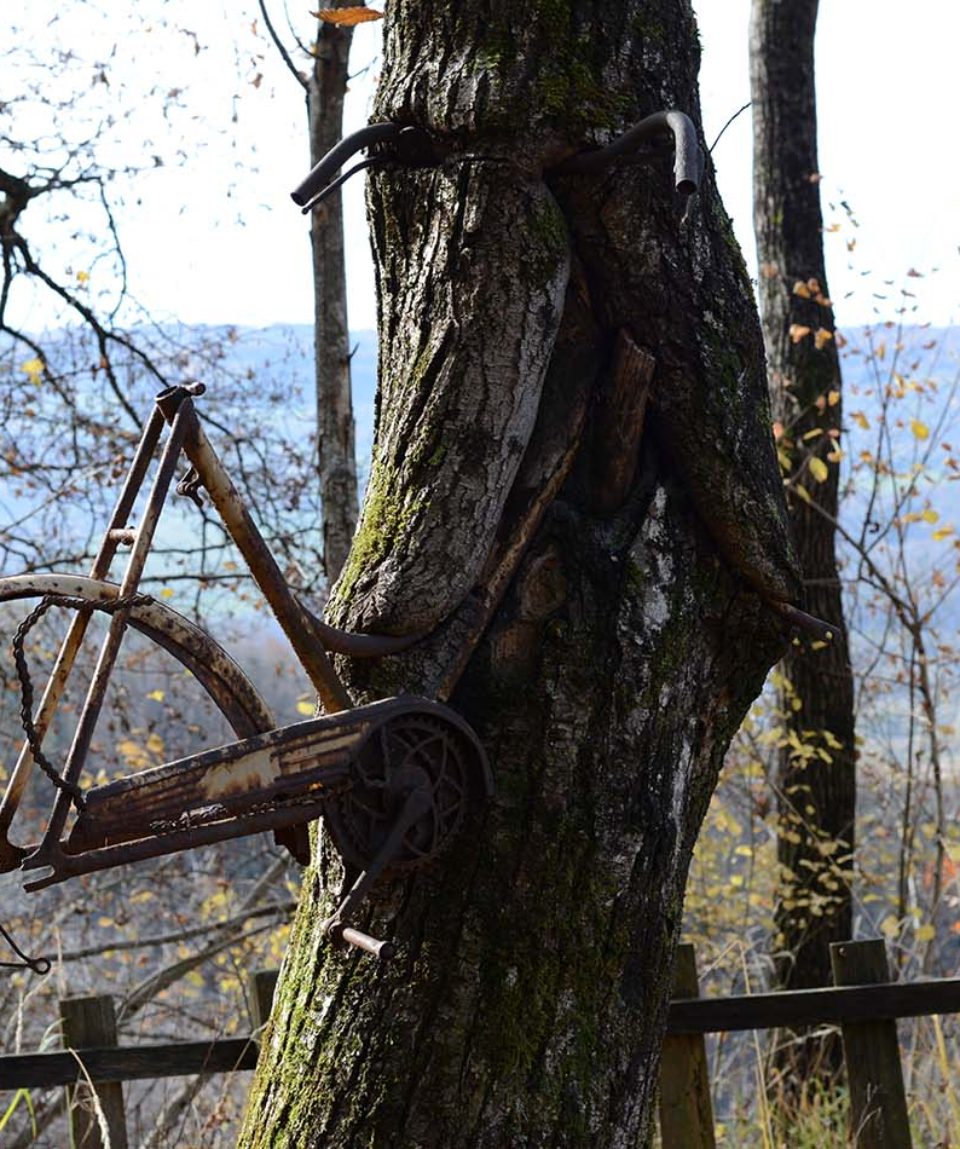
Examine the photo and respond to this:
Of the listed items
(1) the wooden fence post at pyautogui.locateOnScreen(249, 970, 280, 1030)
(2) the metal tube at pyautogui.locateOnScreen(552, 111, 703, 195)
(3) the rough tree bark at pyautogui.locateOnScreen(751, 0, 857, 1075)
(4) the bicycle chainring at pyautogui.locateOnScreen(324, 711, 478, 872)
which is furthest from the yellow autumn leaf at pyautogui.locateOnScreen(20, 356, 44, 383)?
(4) the bicycle chainring at pyautogui.locateOnScreen(324, 711, 478, 872)

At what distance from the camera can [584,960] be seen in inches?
90.4

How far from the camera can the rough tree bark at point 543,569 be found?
2.27 m

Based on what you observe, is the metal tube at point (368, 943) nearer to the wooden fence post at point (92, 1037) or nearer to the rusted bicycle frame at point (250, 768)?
the rusted bicycle frame at point (250, 768)

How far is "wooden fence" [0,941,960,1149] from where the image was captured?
3.61m

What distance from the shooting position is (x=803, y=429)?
6.48 meters

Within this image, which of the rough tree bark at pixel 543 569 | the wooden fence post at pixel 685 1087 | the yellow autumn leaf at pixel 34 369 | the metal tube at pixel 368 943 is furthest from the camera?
the yellow autumn leaf at pixel 34 369

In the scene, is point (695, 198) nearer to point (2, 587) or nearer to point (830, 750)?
point (2, 587)

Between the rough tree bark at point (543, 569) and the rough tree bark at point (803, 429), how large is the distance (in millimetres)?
3807

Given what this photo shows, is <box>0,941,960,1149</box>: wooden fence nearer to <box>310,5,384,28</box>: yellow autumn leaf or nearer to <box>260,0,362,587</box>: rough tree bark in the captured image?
<box>260,0,362,587</box>: rough tree bark

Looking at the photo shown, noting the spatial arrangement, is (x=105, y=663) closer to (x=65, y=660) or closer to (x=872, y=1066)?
(x=65, y=660)

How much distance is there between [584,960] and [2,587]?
3.68 feet

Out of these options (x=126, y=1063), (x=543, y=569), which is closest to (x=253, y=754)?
(x=543, y=569)

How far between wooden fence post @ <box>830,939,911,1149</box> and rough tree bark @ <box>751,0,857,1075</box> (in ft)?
7.38

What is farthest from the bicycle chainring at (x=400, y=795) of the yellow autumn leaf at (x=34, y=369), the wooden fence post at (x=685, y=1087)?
the yellow autumn leaf at (x=34, y=369)
